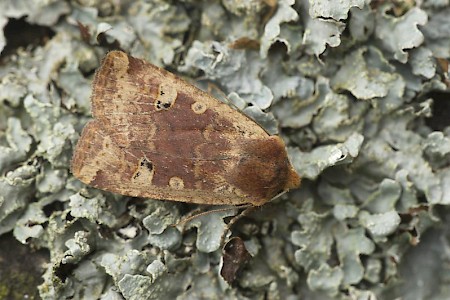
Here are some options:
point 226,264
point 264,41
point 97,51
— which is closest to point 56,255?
point 226,264

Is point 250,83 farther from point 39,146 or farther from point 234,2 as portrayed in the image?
point 39,146

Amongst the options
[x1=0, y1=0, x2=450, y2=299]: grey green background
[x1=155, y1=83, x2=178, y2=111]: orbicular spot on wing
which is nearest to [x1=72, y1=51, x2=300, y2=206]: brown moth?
[x1=155, y1=83, x2=178, y2=111]: orbicular spot on wing

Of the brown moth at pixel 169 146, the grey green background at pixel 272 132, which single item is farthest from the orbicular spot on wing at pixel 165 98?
the grey green background at pixel 272 132

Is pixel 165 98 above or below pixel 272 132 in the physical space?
above

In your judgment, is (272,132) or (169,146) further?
(272,132)

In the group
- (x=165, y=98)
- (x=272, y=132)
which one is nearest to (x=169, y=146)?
(x=165, y=98)

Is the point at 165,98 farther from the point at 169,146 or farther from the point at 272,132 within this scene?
the point at 272,132

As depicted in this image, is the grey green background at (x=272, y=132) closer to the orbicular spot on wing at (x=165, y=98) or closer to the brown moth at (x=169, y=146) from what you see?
the brown moth at (x=169, y=146)

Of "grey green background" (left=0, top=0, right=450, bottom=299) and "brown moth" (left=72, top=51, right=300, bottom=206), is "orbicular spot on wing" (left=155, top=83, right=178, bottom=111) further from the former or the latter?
"grey green background" (left=0, top=0, right=450, bottom=299)
